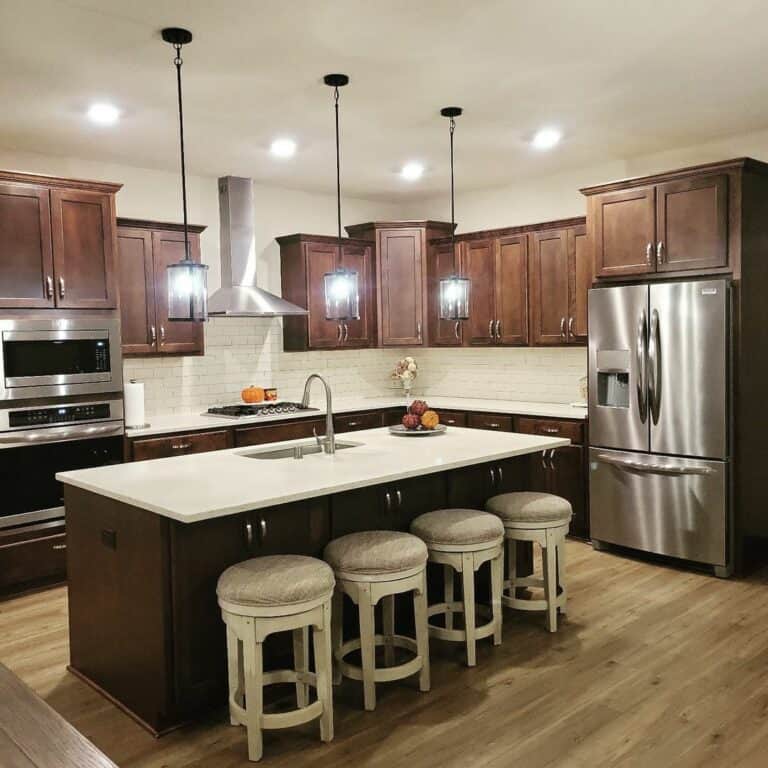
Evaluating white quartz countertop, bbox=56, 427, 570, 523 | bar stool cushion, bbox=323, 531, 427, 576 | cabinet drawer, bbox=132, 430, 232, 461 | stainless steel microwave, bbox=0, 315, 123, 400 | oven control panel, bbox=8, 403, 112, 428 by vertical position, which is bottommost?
bar stool cushion, bbox=323, 531, 427, 576

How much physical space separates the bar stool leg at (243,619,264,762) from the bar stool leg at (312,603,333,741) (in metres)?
0.22

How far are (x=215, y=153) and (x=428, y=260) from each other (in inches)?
85.8

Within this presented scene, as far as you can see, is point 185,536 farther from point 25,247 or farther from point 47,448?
A: point 25,247

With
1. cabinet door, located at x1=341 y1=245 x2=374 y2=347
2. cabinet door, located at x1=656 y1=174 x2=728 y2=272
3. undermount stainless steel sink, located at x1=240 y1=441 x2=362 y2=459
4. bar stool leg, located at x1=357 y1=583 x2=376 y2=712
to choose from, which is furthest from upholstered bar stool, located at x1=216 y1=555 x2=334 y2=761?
cabinet door, located at x1=341 y1=245 x2=374 y2=347

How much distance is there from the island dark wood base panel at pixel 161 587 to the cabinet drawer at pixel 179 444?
5.09 ft

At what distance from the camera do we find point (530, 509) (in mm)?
3748

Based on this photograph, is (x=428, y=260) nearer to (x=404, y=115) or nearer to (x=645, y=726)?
(x=404, y=115)

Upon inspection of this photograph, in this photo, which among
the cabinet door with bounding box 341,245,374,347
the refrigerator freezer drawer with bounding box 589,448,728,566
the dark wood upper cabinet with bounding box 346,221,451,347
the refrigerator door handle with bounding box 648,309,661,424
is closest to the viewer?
the refrigerator freezer drawer with bounding box 589,448,728,566

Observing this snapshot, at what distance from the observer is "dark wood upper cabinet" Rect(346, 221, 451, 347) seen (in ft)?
22.1

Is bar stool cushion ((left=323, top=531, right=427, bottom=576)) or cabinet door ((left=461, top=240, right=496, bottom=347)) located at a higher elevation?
cabinet door ((left=461, top=240, right=496, bottom=347))

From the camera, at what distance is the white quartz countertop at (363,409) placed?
17.3 ft

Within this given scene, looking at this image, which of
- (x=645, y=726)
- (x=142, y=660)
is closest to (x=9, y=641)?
(x=142, y=660)

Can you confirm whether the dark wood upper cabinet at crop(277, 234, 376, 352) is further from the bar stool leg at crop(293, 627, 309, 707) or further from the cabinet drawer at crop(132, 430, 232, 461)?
the bar stool leg at crop(293, 627, 309, 707)

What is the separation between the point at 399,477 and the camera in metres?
3.26
